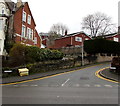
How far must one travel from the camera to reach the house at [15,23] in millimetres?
23938

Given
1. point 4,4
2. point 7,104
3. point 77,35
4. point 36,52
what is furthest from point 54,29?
point 7,104

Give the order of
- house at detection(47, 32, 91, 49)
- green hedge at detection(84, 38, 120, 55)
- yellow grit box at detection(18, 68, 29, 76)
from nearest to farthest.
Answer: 1. yellow grit box at detection(18, 68, 29, 76)
2. green hedge at detection(84, 38, 120, 55)
3. house at detection(47, 32, 91, 49)

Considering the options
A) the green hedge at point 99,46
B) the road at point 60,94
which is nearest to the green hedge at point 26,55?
the road at point 60,94

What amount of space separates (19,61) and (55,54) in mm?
7056

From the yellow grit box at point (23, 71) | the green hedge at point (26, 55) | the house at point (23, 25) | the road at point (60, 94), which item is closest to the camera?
the road at point (60, 94)

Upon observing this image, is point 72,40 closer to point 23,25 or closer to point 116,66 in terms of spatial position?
point 23,25

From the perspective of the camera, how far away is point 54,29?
200ft

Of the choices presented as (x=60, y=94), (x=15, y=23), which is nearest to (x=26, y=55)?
(x=15, y=23)

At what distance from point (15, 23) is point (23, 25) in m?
2.30

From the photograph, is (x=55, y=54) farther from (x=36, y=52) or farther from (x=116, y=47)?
(x=116, y=47)

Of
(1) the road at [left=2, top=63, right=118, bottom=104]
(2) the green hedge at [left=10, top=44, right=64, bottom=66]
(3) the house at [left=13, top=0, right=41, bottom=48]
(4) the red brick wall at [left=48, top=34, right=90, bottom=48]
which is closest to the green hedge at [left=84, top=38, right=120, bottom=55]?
(4) the red brick wall at [left=48, top=34, right=90, bottom=48]

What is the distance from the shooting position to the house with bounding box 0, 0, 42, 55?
23.9 metres

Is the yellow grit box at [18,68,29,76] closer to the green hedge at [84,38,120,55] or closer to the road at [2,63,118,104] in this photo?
the road at [2,63,118,104]

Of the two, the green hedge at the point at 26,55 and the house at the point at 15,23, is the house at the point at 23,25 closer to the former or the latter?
the house at the point at 15,23
